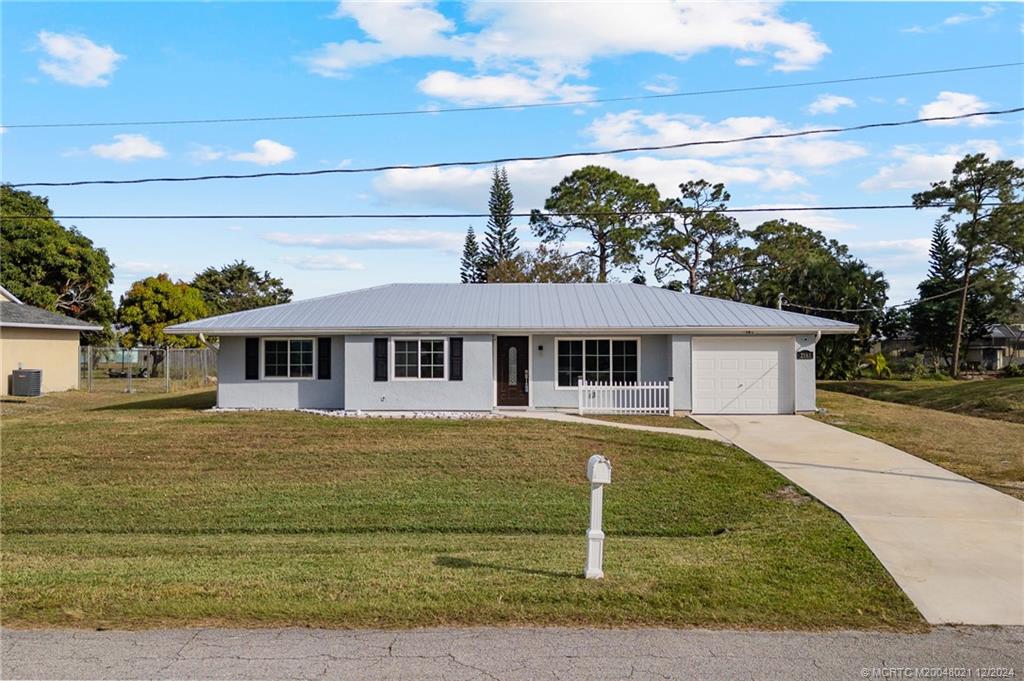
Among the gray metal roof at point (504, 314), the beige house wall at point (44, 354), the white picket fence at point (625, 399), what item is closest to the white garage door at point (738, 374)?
the gray metal roof at point (504, 314)

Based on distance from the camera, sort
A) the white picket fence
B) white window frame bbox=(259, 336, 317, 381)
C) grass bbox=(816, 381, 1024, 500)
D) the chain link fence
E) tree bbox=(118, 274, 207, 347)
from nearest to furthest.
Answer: grass bbox=(816, 381, 1024, 500)
the white picket fence
white window frame bbox=(259, 336, 317, 381)
the chain link fence
tree bbox=(118, 274, 207, 347)

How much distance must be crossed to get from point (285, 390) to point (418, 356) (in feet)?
11.8

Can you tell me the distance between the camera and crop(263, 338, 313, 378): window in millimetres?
21344

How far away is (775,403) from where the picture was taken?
20.8 m

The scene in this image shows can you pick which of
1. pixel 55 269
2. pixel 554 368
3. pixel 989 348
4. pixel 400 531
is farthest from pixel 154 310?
pixel 989 348

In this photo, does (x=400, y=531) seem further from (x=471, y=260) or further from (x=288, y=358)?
(x=471, y=260)

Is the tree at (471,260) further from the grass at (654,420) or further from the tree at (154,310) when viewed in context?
the grass at (654,420)

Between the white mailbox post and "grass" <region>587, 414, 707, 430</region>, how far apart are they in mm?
10615

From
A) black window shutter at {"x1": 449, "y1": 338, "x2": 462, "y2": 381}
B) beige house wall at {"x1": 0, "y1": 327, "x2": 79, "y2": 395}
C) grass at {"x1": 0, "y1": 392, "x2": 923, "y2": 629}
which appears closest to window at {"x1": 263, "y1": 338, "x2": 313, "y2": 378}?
grass at {"x1": 0, "y1": 392, "x2": 923, "y2": 629}

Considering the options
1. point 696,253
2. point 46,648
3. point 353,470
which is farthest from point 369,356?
point 696,253

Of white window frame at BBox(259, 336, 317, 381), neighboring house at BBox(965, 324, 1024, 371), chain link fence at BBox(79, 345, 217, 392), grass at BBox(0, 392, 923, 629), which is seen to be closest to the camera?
grass at BBox(0, 392, 923, 629)

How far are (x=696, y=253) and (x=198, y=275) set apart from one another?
102 ft

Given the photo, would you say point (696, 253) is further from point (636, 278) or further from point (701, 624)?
point (701, 624)

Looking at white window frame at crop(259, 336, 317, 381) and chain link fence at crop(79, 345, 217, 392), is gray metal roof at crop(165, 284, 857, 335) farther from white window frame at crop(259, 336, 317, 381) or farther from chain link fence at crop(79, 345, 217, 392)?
chain link fence at crop(79, 345, 217, 392)
